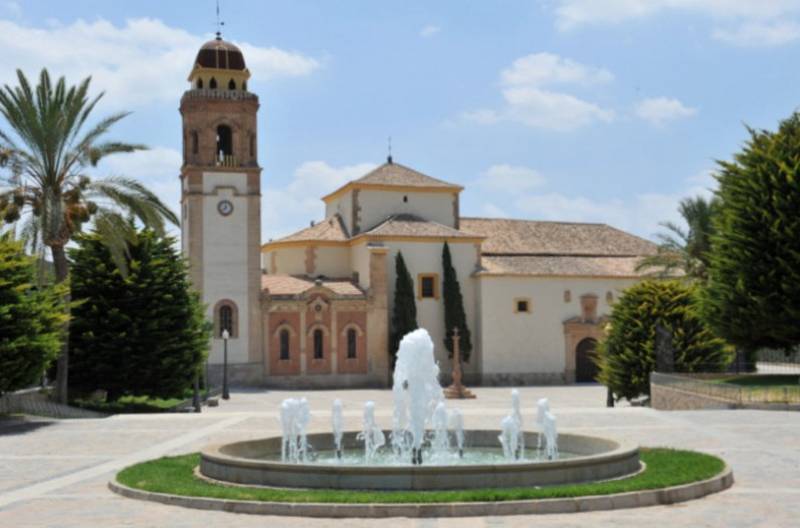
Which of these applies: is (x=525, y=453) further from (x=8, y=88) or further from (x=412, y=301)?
(x=412, y=301)

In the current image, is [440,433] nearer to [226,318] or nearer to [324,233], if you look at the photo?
[226,318]

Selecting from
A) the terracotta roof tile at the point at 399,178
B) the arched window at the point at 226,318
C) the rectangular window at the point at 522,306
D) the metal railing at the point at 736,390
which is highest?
the terracotta roof tile at the point at 399,178

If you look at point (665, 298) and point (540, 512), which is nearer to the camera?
point (540, 512)

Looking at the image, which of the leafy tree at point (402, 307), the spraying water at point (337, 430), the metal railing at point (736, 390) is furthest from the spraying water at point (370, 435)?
the leafy tree at point (402, 307)

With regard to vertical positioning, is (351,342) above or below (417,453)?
above

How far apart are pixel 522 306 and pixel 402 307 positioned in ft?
21.7

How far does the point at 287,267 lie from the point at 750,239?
28660 mm

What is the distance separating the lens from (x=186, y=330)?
1181 inches

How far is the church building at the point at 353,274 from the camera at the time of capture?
46.6 metres

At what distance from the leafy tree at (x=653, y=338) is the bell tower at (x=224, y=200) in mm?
20397

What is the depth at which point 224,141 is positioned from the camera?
4838 centimetres

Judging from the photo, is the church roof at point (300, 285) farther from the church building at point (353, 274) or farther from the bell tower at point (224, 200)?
Result: the bell tower at point (224, 200)

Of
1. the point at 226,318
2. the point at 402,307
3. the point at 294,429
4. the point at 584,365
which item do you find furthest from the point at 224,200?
the point at 294,429

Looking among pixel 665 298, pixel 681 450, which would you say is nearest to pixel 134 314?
pixel 665 298
